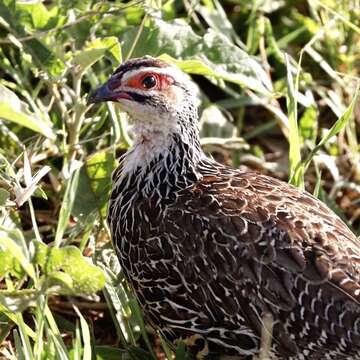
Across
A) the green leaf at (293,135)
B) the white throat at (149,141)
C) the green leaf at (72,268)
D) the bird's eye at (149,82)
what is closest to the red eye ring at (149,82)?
the bird's eye at (149,82)

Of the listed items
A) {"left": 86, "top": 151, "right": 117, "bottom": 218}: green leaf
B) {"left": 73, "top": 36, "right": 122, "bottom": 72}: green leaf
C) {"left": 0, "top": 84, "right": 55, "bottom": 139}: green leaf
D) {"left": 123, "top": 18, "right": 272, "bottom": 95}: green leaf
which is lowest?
{"left": 86, "top": 151, "right": 117, "bottom": 218}: green leaf

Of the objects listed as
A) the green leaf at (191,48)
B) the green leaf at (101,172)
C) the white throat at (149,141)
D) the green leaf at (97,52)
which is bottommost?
the green leaf at (101,172)

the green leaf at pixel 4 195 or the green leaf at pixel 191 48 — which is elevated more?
the green leaf at pixel 191 48

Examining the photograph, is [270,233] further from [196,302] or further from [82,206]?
[82,206]

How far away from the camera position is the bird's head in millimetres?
4383

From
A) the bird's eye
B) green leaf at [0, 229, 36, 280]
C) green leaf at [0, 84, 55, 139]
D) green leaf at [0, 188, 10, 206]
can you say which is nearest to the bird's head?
the bird's eye

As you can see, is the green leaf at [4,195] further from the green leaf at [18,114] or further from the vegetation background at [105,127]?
the green leaf at [18,114]

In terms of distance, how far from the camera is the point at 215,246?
420cm

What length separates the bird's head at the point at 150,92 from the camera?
4383 mm

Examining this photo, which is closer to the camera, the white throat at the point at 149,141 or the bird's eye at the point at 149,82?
the bird's eye at the point at 149,82

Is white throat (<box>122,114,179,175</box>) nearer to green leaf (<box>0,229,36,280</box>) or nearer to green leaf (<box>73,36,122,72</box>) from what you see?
green leaf (<box>73,36,122,72</box>)

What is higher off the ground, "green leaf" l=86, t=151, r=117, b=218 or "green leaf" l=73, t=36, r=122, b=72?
"green leaf" l=73, t=36, r=122, b=72

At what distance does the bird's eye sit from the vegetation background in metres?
0.24

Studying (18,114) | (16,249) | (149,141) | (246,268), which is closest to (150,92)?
(149,141)
